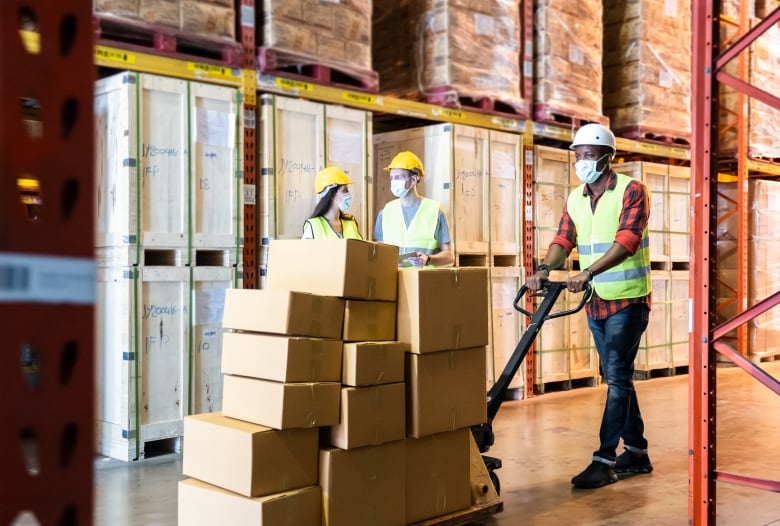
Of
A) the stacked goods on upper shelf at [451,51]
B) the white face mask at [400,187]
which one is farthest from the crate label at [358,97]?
the white face mask at [400,187]

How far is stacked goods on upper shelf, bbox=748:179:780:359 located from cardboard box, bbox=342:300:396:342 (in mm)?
9398

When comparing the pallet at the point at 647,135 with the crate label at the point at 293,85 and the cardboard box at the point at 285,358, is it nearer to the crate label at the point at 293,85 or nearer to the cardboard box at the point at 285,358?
the crate label at the point at 293,85

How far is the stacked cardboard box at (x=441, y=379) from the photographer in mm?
3988

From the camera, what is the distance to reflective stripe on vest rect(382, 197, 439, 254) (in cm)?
601

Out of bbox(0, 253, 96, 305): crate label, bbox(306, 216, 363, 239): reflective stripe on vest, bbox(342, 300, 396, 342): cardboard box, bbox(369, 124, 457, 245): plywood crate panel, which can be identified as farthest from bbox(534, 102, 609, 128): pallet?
bbox(0, 253, 96, 305): crate label

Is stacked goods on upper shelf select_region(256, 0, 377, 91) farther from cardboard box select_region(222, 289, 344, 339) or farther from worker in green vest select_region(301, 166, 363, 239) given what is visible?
cardboard box select_region(222, 289, 344, 339)

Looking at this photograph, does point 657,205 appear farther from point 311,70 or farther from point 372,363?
point 372,363

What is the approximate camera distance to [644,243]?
538cm

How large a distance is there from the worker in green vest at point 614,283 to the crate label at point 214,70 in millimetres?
2705

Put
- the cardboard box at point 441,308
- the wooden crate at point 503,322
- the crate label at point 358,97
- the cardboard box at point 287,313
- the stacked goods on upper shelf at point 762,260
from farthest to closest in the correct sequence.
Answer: the stacked goods on upper shelf at point 762,260 < the wooden crate at point 503,322 < the crate label at point 358,97 < the cardboard box at point 441,308 < the cardboard box at point 287,313

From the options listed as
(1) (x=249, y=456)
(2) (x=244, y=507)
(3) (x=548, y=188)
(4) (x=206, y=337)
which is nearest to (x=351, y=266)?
(1) (x=249, y=456)

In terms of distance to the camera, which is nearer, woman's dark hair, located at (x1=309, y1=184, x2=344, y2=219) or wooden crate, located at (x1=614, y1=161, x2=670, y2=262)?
woman's dark hair, located at (x1=309, y1=184, x2=344, y2=219)

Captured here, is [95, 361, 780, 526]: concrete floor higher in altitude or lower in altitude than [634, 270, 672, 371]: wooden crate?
lower

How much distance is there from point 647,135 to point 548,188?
2461mm
